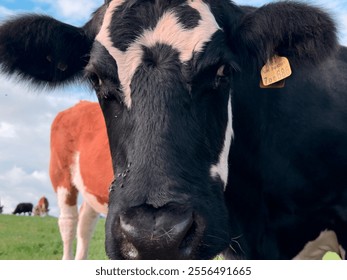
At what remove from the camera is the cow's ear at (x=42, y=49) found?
14.0ft

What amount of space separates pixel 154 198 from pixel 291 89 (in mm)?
2451

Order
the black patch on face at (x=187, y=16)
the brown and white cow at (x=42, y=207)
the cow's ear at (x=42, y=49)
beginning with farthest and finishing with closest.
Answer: the brown and white cow at (x=42, y=207) < the cow's ear at (x=42, y=49) < the black patch on face at (x=187, y=16)

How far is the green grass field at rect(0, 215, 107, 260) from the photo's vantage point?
33.5 feet

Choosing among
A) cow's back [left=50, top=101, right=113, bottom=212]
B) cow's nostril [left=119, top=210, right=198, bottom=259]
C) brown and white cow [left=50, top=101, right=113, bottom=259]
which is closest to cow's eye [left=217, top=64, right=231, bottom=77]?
cow's nostril [left=119, top=210, right=198, bottom=259]

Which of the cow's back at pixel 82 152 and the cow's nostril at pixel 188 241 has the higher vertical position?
the cow's nostril at pixel 188 241

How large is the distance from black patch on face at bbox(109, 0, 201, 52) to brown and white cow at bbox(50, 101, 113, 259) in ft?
12.4

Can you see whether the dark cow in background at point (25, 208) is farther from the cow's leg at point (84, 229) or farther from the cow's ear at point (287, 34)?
the cow's ear at point (287, 34)

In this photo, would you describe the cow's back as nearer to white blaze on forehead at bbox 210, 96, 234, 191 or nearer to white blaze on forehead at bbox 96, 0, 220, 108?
white blaze on forehead at bbox 210, 96, 234, 191

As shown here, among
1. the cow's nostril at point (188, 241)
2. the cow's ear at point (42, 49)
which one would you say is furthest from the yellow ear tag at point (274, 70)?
the cow's nostril at point (188, 241)

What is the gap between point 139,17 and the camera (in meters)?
3.72

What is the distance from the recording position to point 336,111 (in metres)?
4.84

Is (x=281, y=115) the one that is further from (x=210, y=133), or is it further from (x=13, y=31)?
(x=13, y=31)

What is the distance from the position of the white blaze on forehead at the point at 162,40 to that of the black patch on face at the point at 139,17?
0.11 ft

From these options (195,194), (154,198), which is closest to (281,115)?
(195,194)
